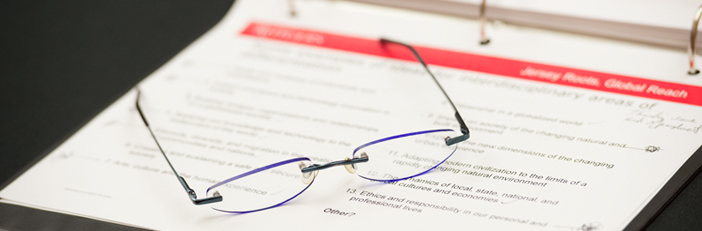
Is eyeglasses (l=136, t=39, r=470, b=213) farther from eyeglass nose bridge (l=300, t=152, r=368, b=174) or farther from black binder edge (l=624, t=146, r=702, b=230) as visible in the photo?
black binder edge (l=624, t=146, r=702, b=230)

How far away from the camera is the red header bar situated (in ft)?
2.41

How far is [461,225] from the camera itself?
1.92 ft

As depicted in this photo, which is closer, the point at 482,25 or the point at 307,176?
the point at 307,176

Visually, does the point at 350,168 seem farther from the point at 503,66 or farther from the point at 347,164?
the point at 503,66

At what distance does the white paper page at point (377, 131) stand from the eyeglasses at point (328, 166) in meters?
0.01

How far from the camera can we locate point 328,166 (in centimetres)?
65

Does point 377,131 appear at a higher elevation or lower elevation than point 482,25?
lower

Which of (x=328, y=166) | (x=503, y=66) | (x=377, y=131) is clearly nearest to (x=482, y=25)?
(x=503, y=66)

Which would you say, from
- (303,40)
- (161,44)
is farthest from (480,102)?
(161,44)

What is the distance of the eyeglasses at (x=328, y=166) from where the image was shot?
645 millimetres

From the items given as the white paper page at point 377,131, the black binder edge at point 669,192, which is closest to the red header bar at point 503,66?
the white paper page at point 377,131

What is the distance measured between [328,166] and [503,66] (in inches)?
13.0

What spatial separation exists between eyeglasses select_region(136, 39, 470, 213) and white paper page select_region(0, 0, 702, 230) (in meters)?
0.01

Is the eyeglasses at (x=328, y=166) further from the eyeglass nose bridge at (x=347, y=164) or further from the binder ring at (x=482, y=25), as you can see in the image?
the binder ring at (x=482, y=25)
